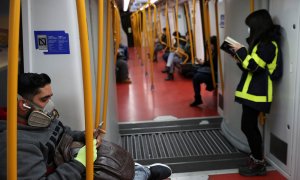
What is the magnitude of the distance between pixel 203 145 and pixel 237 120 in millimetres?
540

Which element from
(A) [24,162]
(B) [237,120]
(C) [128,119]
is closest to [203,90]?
(C) [128,119]

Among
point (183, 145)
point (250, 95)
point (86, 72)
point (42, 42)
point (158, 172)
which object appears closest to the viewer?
point (86, 72)

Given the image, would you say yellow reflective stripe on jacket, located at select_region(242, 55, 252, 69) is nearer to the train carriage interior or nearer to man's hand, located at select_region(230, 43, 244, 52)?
man's hand, located at select_region(230, 43, 244, 52)

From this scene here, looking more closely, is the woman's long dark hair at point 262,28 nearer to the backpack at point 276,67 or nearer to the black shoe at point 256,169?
the backpack at point 276,67

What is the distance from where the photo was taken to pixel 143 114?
5328 mm

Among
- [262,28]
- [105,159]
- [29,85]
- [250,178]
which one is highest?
[262,28]

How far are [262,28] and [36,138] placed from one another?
2.25 meters

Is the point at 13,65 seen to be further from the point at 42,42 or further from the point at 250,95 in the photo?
the point at 250,95

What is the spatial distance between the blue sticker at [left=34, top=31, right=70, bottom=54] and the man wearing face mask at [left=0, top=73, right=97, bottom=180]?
0.86 ft

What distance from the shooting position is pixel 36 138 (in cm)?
157

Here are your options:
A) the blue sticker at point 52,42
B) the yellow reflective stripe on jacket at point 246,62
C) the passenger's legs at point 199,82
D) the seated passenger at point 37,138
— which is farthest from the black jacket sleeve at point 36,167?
the passenger's legs at point 199,82

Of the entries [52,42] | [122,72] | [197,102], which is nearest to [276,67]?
[52,42]

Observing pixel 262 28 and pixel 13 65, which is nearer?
pixel 13 65

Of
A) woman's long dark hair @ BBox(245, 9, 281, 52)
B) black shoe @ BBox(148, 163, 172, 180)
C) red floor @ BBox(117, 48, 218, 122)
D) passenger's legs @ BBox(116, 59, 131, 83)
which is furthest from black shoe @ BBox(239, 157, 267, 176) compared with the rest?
passenger's legs @ BBox(116, 59, 131, 83)
